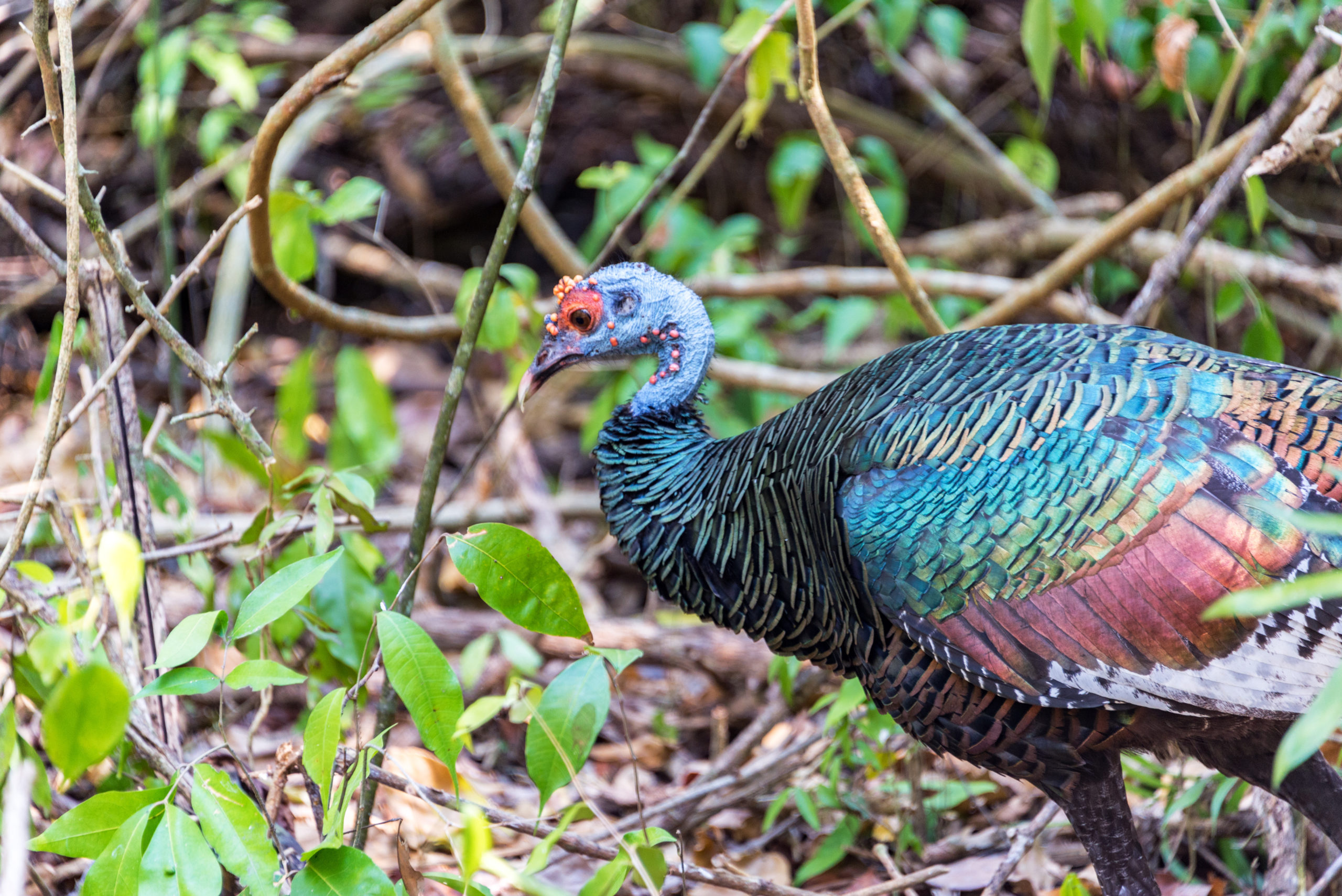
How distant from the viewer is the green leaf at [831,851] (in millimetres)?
3711

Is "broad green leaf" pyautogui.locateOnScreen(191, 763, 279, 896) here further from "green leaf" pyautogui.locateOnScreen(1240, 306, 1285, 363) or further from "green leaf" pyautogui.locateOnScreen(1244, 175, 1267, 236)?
"green leaf" pyautogui.locateOnScreen(1240, 306, 1285, 363)

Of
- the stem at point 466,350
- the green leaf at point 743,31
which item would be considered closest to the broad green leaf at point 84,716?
the stem at point 466,350

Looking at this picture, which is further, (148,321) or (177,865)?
(148,321)

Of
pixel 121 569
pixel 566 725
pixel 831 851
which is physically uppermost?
pixel 121 569

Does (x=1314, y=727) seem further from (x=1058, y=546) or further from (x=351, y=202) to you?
(x=351, y=202)

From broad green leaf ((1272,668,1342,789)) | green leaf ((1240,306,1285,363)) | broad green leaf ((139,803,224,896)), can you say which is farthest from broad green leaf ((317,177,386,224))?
green leaf ((1240,306,1285,363))

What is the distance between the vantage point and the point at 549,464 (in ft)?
23.9

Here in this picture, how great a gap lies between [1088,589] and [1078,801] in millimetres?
596

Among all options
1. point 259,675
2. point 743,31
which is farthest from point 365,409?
point 259,675

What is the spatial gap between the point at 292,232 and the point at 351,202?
25 cm

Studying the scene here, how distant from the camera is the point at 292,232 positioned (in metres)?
3.66

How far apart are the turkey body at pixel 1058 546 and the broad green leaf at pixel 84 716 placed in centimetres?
173

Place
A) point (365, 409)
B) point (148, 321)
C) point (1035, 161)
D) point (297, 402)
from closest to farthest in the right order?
point (148, 321)
point (297, 402)
point (365, 409)
point (1035, 161)

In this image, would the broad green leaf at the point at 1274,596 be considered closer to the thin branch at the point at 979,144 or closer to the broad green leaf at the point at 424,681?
the broad green leaf at the point at 424,681
